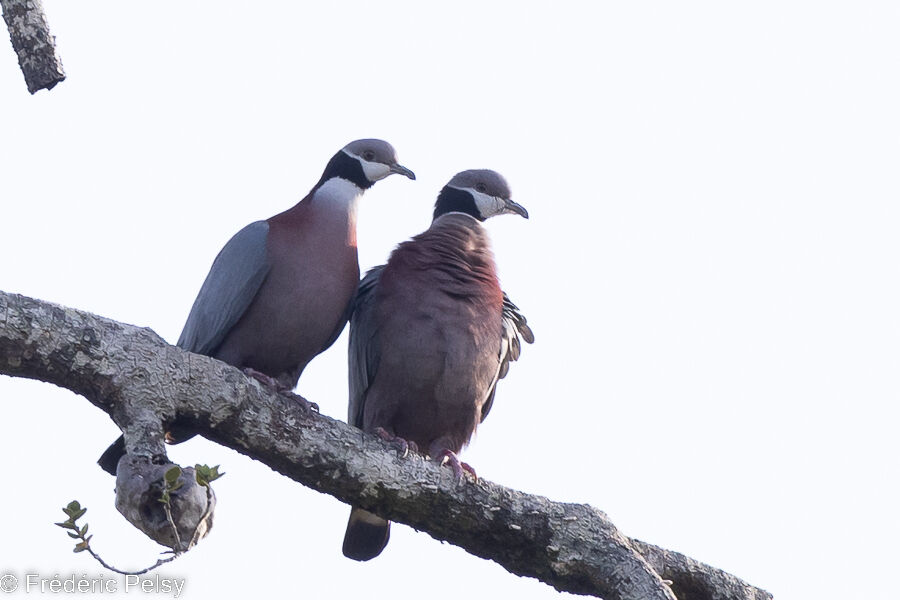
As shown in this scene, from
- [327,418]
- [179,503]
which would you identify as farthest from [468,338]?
[179,503]

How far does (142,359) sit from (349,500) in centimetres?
95

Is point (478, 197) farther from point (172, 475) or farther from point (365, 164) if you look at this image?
point (172, 475)

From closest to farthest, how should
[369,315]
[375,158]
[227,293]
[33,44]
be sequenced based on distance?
[33,44] → [227,293] → [369,315] → [375,158]

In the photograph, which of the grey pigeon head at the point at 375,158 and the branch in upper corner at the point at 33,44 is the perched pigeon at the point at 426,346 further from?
the branch in upper corner at the point at 33,44

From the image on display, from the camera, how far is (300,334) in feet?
19.1

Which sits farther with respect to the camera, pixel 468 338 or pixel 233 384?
pixel 468 338

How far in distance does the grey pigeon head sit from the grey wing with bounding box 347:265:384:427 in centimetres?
56

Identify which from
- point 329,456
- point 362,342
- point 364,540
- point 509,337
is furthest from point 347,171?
point 329,456

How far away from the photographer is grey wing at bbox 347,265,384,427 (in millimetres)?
6289

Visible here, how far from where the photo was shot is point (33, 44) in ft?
11.4

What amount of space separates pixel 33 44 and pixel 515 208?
4.21 meters

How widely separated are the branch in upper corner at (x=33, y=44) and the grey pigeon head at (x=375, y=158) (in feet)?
10.6

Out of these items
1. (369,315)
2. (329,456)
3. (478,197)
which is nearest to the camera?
(329,456)

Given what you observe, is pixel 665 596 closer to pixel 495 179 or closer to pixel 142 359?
pixel 142 359
